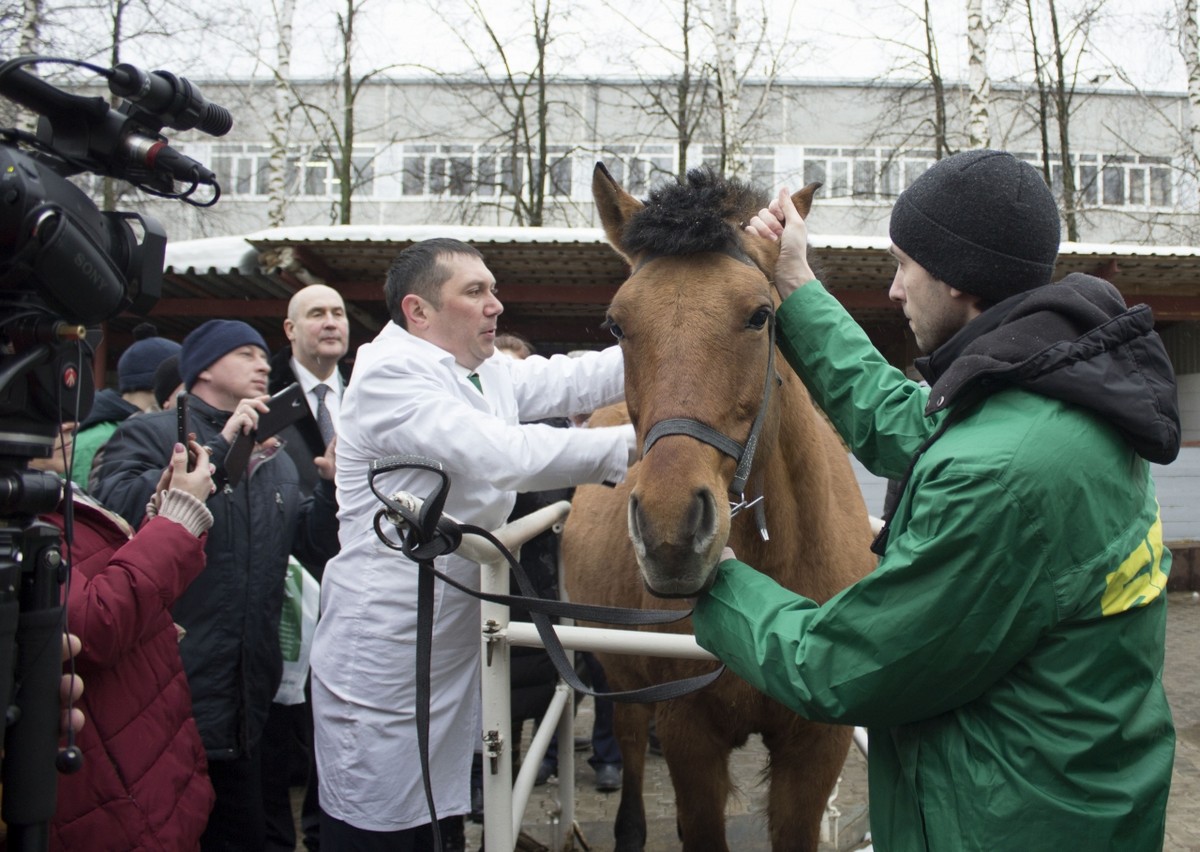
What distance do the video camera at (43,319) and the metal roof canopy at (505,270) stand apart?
20.4 ft

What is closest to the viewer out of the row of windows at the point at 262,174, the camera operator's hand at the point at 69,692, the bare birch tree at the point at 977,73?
the camera operator's hand at the point at 69,692

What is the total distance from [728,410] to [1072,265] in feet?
26.5

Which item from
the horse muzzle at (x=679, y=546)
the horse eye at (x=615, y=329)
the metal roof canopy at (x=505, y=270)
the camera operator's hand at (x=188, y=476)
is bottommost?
the horse muzzle at (x=679, y=546)

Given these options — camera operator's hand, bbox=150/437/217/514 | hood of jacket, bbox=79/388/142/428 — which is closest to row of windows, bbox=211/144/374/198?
hood of jacket, bbox=79/388/142/428

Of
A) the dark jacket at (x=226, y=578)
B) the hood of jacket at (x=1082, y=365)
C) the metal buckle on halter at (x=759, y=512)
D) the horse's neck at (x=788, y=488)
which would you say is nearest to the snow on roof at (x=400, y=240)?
the dark jacket at (x=226, y=578)

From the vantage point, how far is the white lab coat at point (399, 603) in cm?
229

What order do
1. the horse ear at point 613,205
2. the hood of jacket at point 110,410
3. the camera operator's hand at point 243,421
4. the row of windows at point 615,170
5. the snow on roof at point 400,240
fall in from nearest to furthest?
the horse ear at point 613,205
the camera operator's hand at point 243,421
the hood of jacket at point 110,410
the snow on roof at point 400,240
the row of windows at point 615,170

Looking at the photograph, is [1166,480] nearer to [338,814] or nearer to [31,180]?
[338,814]

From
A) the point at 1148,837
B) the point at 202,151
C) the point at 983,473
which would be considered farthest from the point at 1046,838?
the point at 202,151

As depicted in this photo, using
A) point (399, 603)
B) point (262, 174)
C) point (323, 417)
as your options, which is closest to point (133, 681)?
point (399, 603)

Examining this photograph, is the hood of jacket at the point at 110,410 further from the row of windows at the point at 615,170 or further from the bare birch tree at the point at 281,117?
the row of windows at the point at 615,170

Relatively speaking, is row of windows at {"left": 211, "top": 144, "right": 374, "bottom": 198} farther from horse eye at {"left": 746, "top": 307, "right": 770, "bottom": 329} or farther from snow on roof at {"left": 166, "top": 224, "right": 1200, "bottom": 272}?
horse eye at {"left": 746, "top": 307, "right": 770, "bottom": 329}

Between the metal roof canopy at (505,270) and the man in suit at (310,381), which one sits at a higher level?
the metal roof canopy at (505,270)

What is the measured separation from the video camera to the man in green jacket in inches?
48.7
